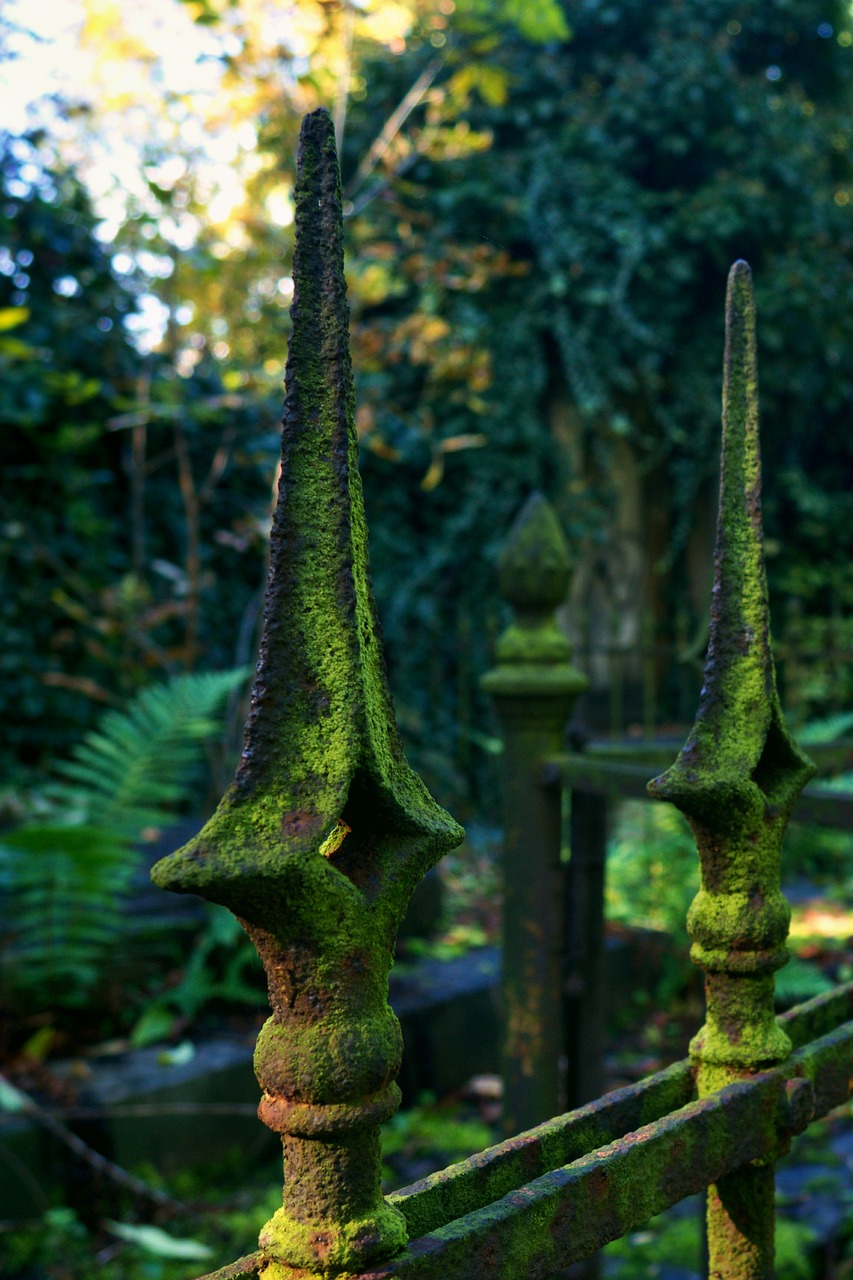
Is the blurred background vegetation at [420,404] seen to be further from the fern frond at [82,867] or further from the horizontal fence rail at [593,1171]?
the horizontal fence rail at [593,1171]

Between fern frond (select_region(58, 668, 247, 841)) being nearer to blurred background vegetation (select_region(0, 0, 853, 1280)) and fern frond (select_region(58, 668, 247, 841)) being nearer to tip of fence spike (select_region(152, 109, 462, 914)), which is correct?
blurred background vegetation (select_region(0, 0, 853, 1280))

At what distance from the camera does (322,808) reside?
54 cm

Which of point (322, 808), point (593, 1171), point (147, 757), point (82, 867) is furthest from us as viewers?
point (147, 757)

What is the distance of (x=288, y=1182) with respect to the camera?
58cm

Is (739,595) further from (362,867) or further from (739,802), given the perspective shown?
(362,867)

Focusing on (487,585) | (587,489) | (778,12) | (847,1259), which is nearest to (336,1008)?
(847,1259)

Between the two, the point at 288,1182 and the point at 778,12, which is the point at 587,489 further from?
the point at 288,1182

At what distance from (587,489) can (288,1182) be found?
292 inches

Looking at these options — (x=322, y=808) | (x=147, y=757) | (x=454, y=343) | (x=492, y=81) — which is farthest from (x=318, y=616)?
(x=454, y=343)

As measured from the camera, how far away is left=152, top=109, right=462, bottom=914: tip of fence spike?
548 mm

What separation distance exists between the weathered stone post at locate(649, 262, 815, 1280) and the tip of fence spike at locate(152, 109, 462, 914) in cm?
31

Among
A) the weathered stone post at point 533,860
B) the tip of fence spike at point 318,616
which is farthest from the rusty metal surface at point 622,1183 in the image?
the weathered stone post at point 533,860

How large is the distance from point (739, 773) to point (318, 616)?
40 centimetres

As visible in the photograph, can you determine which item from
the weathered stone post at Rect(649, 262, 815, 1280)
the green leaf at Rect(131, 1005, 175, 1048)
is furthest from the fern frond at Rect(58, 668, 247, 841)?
the weathered stone post at Rect(649, 262, 815, 1280)
